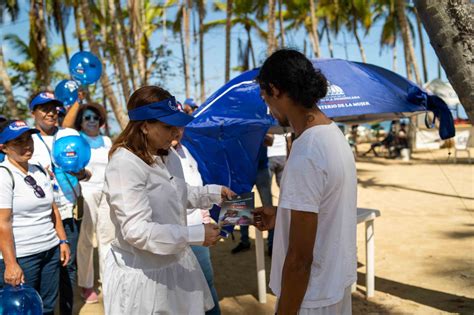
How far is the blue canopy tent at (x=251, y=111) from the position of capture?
15.3 feet

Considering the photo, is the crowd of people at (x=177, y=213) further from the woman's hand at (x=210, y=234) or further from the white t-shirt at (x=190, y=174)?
the white t-shirt at (x=190, y=174)

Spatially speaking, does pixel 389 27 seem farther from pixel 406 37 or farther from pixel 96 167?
pixel 96 167

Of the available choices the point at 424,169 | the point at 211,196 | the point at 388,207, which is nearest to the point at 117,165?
the point at 211,196

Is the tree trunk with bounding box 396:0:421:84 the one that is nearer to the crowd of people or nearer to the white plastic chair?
the white plastic chair

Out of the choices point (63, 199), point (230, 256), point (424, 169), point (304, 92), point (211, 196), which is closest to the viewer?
point (304, 92)

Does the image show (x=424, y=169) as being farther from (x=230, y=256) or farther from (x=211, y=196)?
(x=211, y=196)

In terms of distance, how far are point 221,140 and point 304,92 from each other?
283 cm

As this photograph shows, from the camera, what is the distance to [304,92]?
1.98 meters

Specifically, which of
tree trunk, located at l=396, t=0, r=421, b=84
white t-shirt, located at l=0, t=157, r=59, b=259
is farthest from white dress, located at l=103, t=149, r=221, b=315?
tree trunk, located at l=396, t=0, r=421, b=84

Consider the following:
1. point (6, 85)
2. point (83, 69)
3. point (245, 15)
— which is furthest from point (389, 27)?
point (83, 69)

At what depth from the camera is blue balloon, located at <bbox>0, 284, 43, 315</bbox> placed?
10.9ft

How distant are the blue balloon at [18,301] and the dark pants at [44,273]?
162 millimetres

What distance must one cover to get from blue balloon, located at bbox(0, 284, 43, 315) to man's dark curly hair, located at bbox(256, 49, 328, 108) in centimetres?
243

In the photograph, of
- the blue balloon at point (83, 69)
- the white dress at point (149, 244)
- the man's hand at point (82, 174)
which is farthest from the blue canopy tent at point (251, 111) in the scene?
the blue balloon at point (83, 69)
